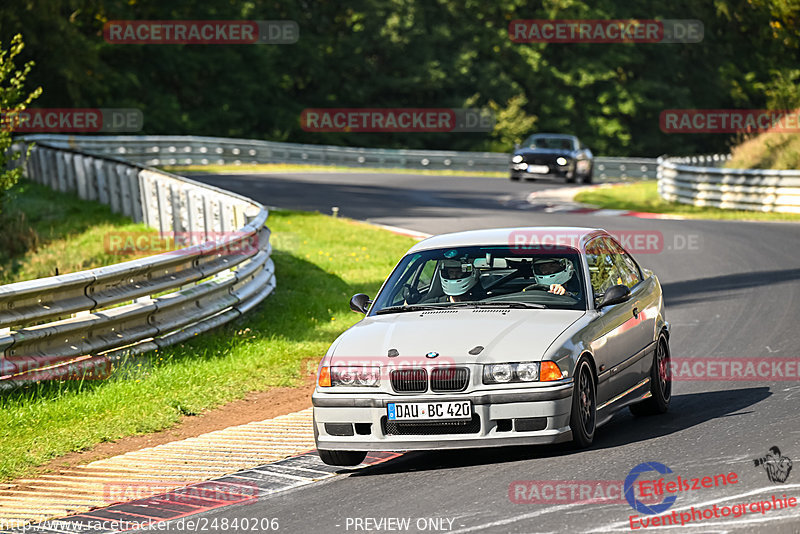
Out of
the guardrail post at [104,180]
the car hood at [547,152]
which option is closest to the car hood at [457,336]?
the guardrail post at [104,180]

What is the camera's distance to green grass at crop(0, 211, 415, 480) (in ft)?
29.9

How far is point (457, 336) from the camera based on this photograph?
7.71m

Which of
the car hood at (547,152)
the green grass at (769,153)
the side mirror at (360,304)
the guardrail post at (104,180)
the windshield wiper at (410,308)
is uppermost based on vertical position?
the windshield wiper at (410,308)

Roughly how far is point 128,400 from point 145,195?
1239 centimetres

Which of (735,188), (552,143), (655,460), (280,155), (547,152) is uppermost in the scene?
(655,460)

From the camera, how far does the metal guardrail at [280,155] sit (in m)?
44.4

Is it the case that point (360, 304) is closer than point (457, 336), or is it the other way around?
point (457, 336)

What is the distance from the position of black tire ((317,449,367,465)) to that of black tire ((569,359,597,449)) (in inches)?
55.7

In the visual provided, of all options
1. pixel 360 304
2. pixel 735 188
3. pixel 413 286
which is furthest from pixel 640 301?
pixel 735 188

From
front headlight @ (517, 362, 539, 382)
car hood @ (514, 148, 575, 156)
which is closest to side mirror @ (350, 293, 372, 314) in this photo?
front headlight @ (517, 362, 539, 382)

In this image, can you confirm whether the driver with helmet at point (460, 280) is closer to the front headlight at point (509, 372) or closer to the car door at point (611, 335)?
the car door at point (611, 335)

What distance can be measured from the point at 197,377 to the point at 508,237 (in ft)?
11.2

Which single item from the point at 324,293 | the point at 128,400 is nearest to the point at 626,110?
the point at 324,293

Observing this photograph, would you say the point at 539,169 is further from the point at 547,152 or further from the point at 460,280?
the point at 460,280
